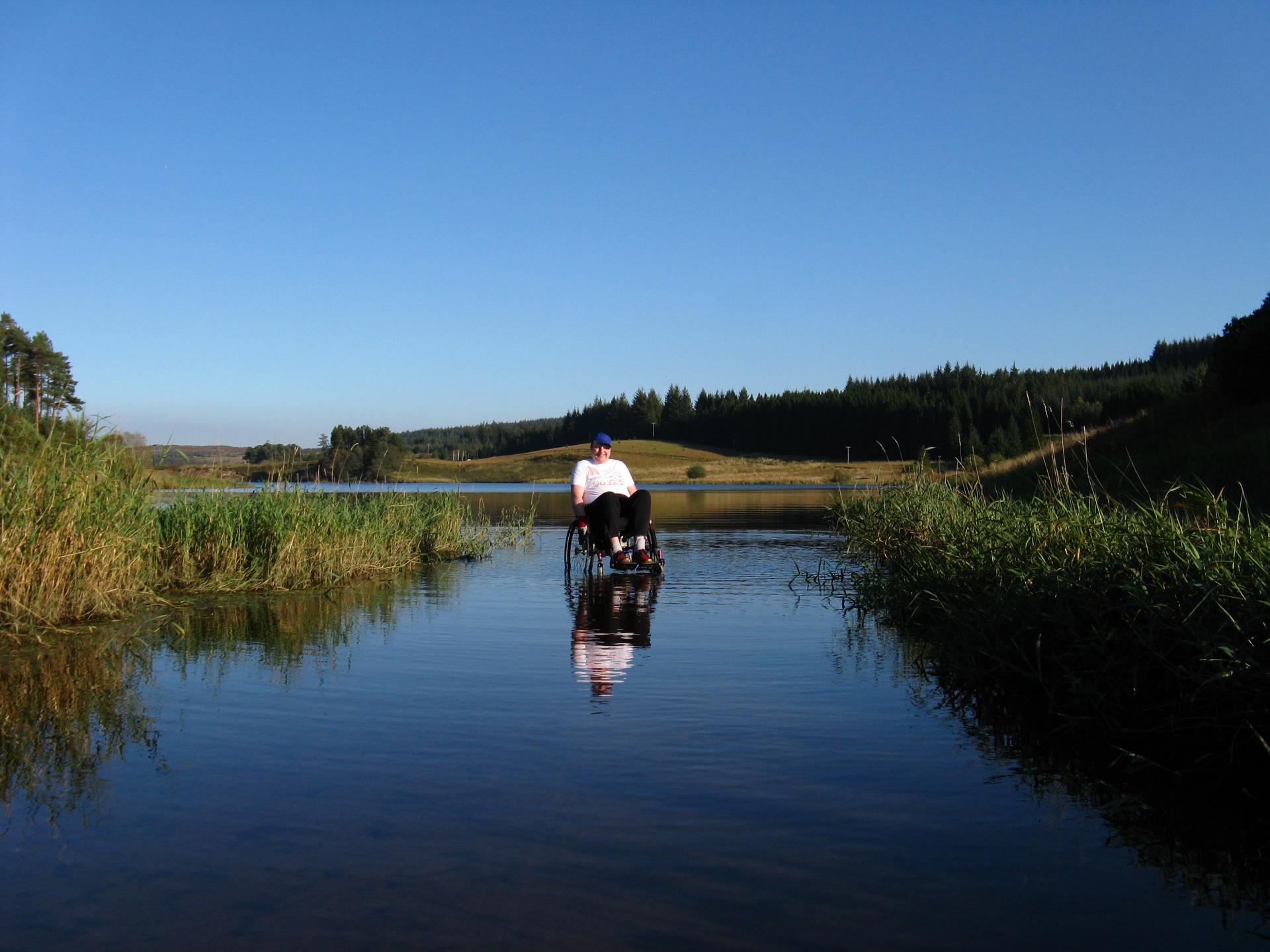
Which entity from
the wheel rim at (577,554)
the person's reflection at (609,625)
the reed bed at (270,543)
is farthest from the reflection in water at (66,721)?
the wheel rim at (577,554)

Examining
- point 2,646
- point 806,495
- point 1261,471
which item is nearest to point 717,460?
point 806,495

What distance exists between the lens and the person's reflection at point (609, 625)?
7051 millimetres

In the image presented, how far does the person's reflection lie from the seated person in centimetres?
45

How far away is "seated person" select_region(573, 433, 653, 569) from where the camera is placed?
1269 cm

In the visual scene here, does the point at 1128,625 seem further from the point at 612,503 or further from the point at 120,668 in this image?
the point at 612,503

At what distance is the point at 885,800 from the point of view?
427cm

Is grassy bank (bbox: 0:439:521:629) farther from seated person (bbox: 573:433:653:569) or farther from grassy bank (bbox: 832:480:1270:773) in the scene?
grassy bank (bbox: 832:480:1270:773)

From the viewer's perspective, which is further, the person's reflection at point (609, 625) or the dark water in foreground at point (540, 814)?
the person's reflection at point (609, 625)

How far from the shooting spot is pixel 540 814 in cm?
403

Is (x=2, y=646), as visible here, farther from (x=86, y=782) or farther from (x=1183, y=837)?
(x=1183, y=837)

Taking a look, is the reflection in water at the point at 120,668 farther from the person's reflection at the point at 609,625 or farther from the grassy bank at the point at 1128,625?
the grassy bank at the point at 1128,625

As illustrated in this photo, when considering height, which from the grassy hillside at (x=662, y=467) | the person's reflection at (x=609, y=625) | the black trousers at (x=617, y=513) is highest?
the grassy hillside at (x=662, y=467)

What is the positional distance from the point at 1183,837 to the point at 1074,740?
1385 mm

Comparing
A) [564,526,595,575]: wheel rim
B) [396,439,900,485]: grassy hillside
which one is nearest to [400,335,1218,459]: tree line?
[396,439,900,485]: grassy hillside
